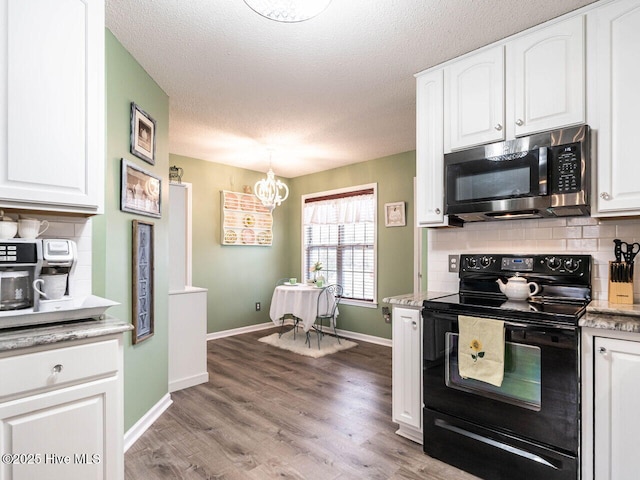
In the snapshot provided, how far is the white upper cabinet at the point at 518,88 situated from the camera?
1.94 m

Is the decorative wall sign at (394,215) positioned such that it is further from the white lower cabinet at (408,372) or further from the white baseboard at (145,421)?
the white baseboard at (145,421)

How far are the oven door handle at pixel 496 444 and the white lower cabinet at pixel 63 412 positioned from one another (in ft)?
5.53

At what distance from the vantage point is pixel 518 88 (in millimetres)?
2115

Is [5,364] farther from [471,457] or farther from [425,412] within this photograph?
[471,457]

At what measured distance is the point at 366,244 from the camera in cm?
511

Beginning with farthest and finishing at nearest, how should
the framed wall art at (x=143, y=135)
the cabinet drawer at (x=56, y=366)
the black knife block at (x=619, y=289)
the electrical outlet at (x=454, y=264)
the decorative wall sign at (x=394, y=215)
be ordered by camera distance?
the decorative wall sign at (x=394, y=215) < the electrical outlet at (x=454, y=264) < the framed wall art at (x=143, y=135) < the black knife block at (x=619, y=289) < the cabinet drawer at (x=56, y=366)

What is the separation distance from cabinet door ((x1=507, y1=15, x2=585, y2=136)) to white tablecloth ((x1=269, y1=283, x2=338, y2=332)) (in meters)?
3.00

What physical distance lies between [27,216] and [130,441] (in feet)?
4.93

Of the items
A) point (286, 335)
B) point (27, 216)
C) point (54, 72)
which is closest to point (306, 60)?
point (54, 72)

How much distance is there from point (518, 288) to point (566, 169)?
0.71 m

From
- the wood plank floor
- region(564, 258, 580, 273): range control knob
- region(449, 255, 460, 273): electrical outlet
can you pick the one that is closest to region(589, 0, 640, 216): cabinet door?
region(564, 258, 580, 273): range control knob

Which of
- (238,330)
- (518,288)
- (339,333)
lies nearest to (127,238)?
(518,288)

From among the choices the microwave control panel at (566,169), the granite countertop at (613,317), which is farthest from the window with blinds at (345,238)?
the granite countertop at (613,317)

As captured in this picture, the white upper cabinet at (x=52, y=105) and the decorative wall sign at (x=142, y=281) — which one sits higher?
the white upper cabinet at (x=52, y=105)
